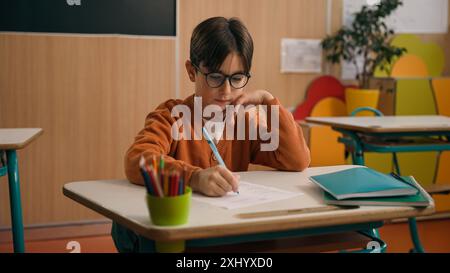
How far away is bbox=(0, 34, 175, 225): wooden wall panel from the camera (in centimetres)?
356

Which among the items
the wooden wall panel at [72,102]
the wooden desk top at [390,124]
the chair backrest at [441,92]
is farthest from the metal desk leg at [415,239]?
the wooden wall panel at [72,102]

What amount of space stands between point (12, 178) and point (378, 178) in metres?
1.55

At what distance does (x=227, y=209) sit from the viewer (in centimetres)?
130

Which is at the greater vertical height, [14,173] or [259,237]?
[259,237]

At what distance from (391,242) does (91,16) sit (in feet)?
7.23

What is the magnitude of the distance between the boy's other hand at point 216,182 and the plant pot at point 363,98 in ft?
9.00

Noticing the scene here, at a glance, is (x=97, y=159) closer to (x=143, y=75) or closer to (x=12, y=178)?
(x=143, y=75)

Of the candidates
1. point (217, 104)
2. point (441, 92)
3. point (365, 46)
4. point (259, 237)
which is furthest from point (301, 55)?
point (259, 237)

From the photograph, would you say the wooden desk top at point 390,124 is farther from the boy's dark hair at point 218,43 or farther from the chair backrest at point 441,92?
the boy's dark hair at point 218,43

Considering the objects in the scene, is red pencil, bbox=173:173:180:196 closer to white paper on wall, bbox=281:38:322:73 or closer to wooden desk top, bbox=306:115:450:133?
wooden desk top, bbox=306:115:450:133

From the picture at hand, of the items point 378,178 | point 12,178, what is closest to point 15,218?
point 12,178

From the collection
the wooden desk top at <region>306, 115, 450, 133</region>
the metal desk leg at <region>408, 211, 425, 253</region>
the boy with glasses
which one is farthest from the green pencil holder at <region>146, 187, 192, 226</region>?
the metal desk leg at <region>408, 211, 425, 253</region>

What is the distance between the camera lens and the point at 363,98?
402cm

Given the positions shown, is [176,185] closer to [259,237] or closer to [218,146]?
[259,237]
